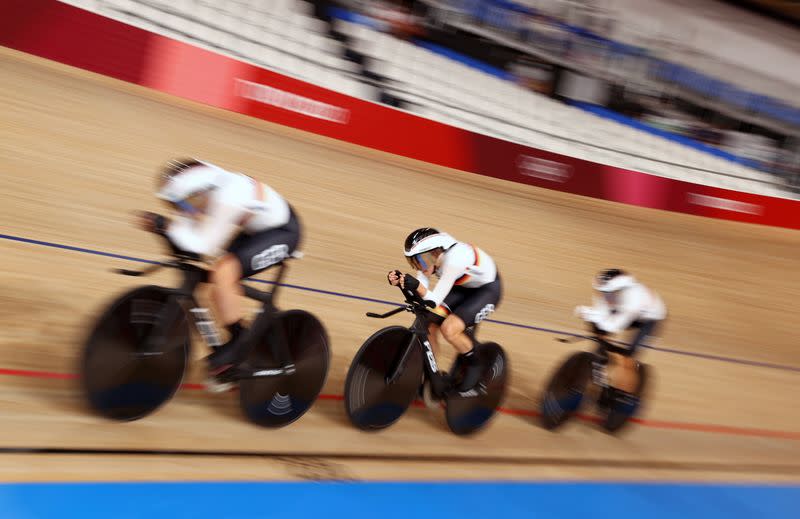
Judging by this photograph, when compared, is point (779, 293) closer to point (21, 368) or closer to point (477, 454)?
point (477, 454)

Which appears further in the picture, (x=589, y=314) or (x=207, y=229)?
(x=589, y=314)

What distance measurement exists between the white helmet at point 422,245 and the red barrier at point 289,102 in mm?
4393

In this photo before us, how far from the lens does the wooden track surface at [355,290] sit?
119 inches

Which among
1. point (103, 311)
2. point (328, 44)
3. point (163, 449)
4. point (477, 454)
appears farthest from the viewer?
point (328, 44)

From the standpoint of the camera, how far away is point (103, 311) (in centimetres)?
255

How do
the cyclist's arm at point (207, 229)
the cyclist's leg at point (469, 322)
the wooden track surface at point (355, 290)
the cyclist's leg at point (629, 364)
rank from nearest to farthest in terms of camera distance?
the cyclist's arm at point (207, 229), the wooden track surface at point (355, 290), the cyclist's leg at point (469, 322), the cyclist's leg at point (629, 364)

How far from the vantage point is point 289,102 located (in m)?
Result: 7.51

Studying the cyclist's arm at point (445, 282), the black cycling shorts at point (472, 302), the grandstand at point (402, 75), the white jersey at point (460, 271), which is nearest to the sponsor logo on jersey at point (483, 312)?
the black cycling shorts at point (472, 302)

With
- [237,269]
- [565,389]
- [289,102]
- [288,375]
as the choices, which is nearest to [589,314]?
[565,389]

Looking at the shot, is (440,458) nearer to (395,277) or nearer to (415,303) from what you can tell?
(415,303)

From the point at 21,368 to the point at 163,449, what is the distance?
2.26 feet

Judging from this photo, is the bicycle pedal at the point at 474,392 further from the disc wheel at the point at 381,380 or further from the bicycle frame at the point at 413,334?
the bicycle frame at the point at 413,334

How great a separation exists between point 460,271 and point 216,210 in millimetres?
1237

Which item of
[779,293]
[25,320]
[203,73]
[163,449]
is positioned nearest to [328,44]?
[203,73]
